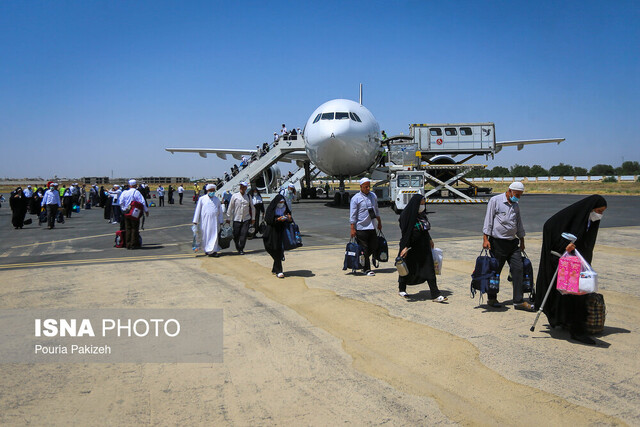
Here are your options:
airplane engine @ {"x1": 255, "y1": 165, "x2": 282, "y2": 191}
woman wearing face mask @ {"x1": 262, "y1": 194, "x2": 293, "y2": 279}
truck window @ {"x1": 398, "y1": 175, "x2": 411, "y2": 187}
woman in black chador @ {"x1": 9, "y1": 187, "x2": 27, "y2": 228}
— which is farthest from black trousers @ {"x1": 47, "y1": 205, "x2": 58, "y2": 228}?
airplane engine @ {"x1": 255, "y1": 165, "x2": 282, "y2": 191}

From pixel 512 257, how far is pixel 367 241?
294 centimetres

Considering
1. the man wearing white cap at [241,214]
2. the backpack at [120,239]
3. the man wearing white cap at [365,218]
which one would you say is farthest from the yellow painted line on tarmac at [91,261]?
the man wearing white cap at [365,218]

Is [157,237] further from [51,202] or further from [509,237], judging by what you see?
[509,237]

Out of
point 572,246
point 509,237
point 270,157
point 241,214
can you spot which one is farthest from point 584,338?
point 270,157

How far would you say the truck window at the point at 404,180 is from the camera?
23641 millimetres

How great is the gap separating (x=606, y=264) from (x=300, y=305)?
262 inches

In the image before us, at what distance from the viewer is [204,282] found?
8.29 metres

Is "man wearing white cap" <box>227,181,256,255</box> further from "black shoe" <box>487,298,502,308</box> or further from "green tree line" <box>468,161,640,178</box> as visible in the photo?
"green tree line" <box>468,161,640,178</box>

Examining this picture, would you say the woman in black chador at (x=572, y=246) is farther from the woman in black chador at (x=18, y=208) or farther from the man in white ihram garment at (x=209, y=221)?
the woman in black chador at (x=18, y=208)

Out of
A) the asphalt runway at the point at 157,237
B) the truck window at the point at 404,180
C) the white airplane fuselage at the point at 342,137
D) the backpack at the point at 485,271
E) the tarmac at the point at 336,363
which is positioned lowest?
the tarmac at the point at 336,363

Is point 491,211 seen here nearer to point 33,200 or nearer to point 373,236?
point 373,236

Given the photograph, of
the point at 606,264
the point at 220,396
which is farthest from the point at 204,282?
the point at 606,264

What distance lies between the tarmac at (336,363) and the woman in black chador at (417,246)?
356 mm

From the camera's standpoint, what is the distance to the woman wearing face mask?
27.8ft
